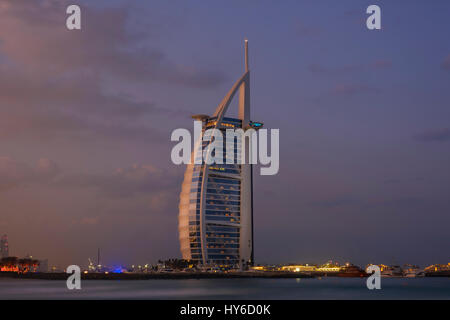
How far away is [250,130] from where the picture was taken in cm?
19275

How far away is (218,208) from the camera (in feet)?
596

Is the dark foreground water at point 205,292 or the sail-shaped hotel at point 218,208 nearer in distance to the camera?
the dark foreground water at point 205,292

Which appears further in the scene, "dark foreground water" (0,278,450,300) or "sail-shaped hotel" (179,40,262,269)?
"sail-shaped hotel" (179,40,262,269)

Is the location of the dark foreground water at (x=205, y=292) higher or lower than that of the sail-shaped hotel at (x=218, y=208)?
lower

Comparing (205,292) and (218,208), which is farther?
(218,208)

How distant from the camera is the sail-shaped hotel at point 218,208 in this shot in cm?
17912

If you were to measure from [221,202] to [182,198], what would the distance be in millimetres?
13026

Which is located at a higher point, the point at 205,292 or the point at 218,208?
the point at 218,208

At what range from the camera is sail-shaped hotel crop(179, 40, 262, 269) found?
17912cm

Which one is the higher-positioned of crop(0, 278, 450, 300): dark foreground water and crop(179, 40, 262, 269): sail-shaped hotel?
crop(179, 40, 262, 269): sail-shaped hotel
